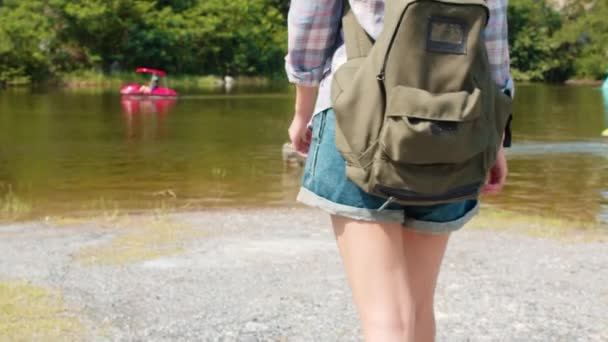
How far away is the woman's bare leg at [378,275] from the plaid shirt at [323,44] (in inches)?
12.0

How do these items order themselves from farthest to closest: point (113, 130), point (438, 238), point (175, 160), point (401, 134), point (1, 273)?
point (113, 130)
point (175, 160)
point (1, 273)
point (438, 238)
point (401, 134)

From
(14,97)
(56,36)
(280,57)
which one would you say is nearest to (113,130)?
(14,97)

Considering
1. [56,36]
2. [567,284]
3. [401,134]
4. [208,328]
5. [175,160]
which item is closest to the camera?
[401,134]

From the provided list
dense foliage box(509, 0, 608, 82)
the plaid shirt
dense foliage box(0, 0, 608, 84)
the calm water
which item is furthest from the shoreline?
the plaid shirt

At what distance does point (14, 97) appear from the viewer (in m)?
36.2

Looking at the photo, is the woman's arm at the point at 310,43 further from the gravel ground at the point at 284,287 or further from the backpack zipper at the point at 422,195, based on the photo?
the gravel ground at the point at 284,287

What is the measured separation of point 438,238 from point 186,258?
13.7 ft

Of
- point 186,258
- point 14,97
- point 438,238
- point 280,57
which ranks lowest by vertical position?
point 280,57

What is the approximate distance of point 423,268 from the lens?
229 cm

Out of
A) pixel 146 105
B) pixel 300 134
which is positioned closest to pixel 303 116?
pixel 300 134

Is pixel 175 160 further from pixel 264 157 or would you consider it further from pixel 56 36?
pixel 56 36

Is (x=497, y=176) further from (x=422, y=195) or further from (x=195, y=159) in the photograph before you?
(x=195, y=159)

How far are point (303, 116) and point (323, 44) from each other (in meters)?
0.19

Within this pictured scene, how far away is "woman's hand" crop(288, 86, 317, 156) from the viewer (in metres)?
2.22
